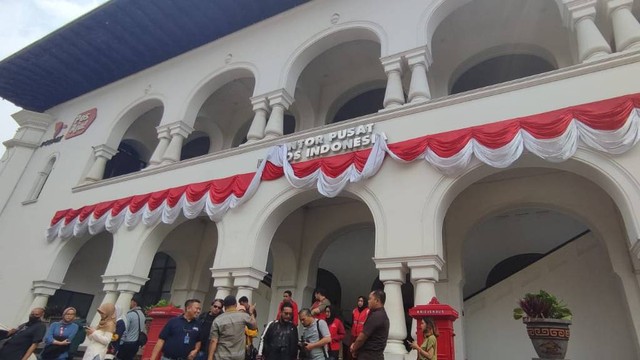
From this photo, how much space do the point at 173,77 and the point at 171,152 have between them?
3508 millimetres

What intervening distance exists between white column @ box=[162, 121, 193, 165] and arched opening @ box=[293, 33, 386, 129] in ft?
12.6

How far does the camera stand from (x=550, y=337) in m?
5.13

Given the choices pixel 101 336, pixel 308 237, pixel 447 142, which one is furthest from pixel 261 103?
pixel 101 336

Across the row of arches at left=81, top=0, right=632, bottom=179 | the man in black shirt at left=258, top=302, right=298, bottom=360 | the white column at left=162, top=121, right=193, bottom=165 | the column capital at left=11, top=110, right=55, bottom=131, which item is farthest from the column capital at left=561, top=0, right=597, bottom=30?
the column capital at left=11, top=110, right=55, bottom=131

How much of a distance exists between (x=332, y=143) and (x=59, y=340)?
20.4ft

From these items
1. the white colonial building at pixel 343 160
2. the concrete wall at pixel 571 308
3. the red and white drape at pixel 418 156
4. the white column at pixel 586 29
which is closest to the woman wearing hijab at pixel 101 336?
the white colonial building at pixel 343 160

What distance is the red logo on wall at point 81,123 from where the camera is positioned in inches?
616

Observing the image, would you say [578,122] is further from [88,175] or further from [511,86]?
[88,175]

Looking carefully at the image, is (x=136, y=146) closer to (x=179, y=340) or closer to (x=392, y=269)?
(x=179, y=340)

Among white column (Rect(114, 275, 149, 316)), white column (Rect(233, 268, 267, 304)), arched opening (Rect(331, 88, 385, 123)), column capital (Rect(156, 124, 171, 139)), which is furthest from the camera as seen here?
arched opening (Rect(331, 88, 385, 123))

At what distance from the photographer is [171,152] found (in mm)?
12156

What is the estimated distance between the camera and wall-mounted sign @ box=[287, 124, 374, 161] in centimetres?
867

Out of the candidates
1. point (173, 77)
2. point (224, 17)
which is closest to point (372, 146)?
point (224, 17)

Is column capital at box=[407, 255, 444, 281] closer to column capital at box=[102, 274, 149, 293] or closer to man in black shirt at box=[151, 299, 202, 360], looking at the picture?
man in black shirt at box=[151, 299, 202, 360]
